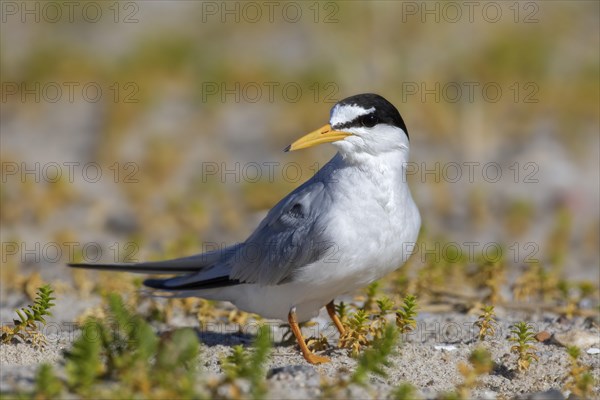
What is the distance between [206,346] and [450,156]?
473cm

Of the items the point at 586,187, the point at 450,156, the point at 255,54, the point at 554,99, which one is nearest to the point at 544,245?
the point at 586,187

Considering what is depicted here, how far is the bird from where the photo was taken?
4133 mm

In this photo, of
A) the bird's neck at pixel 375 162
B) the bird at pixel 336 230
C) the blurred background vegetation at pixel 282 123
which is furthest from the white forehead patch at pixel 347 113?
the blurred background vegetation at pixel 282 123

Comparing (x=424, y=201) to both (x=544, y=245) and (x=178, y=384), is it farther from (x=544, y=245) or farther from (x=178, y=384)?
(x=178, y=384)

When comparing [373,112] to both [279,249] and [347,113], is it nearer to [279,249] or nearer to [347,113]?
[347,113]

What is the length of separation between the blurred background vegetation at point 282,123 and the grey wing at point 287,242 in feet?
5.95

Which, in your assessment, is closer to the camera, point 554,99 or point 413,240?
point 413,240

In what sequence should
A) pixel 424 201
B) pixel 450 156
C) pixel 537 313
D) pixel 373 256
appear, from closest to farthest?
pixel 373 256, pixel 537 313, pixel 424 201, pixel 450 156

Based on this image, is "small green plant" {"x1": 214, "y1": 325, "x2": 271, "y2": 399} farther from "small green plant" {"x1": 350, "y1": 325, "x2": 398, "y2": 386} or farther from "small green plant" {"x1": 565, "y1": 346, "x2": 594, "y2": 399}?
"small green plant" {"x1": 565, "y1": 346, "x2": 594, "y2": 399}

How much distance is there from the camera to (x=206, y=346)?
4531 millimetres

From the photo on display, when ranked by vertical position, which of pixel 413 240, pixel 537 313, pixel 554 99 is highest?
pixel 554 99

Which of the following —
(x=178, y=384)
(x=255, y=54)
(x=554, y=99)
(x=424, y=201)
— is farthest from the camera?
(x=255, y=54)

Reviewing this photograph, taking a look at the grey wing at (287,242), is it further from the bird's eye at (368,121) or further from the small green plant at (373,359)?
the small green plant at (373,359)

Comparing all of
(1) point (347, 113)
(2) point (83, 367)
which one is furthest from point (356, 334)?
(2) point (83, 367)
